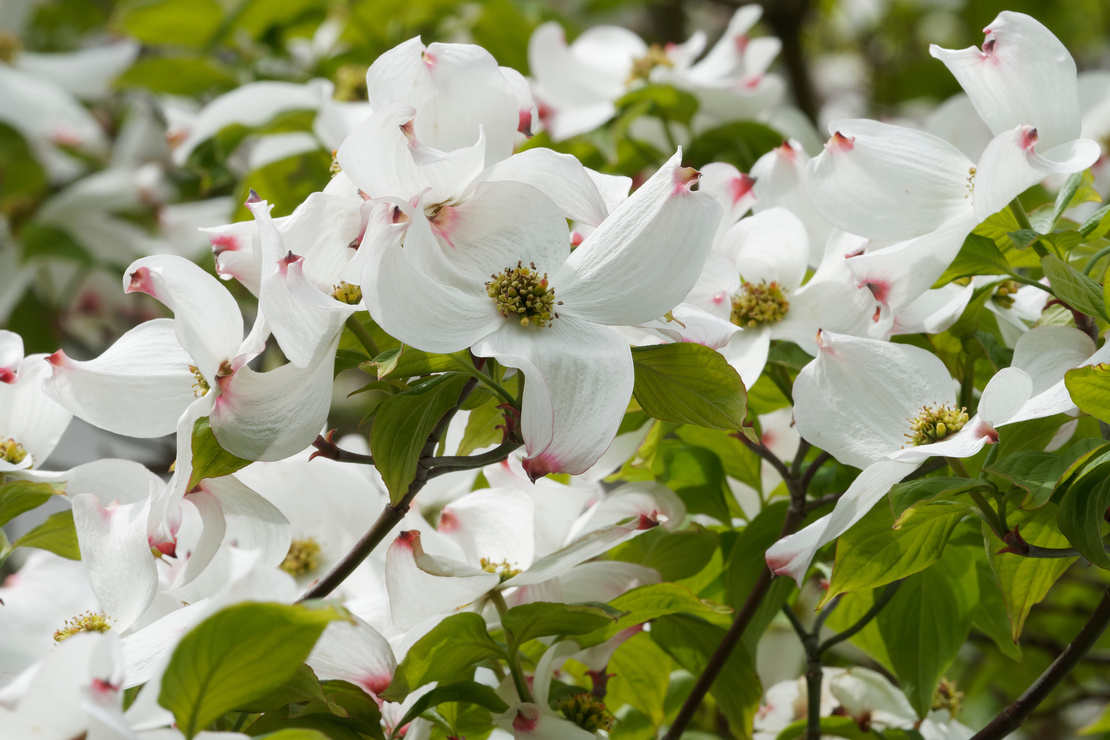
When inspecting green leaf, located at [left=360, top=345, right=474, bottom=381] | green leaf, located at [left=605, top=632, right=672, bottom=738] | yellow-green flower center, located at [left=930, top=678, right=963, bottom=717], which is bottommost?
yellow-green flower center, located at [left=930, top=678, right=963, bottom=717]

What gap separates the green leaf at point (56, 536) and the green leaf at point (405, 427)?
0.70 feet

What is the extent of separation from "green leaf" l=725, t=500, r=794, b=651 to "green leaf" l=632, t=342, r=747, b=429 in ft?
0.59

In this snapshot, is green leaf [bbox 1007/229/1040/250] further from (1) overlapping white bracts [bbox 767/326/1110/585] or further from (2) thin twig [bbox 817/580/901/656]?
(2) thin twig [bbox 817/580/901/656]

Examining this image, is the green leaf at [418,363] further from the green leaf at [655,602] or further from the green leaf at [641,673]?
the green leaf at [641,673]

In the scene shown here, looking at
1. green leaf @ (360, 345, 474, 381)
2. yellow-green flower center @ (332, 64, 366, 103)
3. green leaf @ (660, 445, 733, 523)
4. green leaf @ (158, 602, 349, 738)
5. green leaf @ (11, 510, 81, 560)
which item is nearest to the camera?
green leaf @ (158, 602, 349, 738)

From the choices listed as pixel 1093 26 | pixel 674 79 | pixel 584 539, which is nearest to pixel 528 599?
pixel 584 539

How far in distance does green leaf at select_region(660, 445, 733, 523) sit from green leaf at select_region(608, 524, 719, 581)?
3 cm

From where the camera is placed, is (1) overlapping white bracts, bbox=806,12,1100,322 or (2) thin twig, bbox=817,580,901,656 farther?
(2) thin twig, bbox=817,580,901,656

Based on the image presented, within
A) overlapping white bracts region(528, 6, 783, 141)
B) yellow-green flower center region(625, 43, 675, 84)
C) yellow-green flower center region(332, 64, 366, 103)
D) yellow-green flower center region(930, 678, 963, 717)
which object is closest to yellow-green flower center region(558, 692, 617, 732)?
yellow-green flower center region(930, 678, 963, 717)

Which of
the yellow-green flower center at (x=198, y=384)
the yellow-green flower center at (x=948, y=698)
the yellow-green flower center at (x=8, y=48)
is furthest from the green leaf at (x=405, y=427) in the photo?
the yellow-green flower center at (x=8, y=48)

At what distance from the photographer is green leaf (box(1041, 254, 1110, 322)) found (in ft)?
1.67

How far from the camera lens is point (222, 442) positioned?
0.46 meters

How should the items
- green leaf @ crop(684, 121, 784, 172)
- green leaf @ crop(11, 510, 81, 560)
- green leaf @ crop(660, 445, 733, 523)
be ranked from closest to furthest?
1. green leaf @ crop(11, 510, 81, 560)
2. green leaf @ crop(660, 445, 733, 523)
3. green leaf @ crop(684, 121, 784, 172)

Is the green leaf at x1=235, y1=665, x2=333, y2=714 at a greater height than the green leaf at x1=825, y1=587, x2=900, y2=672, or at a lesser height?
greater
